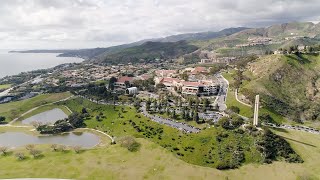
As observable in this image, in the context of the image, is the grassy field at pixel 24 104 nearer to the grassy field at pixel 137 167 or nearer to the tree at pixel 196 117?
the grassy field at pixel 137 167

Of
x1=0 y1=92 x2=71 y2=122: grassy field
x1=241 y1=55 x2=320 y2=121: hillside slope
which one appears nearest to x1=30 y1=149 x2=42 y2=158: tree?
x1=0 y1=92 x2=71 y2=122: grassy field

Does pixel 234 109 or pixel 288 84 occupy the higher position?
pixel 288 84

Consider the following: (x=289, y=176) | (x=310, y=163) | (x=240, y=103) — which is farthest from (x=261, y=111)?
(x=289, y=176)

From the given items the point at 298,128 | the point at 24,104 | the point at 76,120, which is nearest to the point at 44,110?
the point at 24,104

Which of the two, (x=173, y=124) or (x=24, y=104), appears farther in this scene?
(x=24, y=104)

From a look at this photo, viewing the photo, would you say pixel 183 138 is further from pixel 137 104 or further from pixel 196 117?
pixel 137 104

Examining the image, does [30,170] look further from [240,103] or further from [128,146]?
[240,103]
